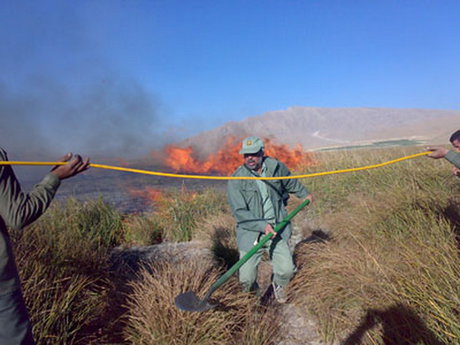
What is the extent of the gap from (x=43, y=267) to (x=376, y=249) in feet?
12.6

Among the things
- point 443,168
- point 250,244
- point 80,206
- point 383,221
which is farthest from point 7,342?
point 443,168

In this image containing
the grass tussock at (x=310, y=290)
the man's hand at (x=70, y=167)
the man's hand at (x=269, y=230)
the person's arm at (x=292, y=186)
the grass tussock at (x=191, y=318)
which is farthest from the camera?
the person's arm at (x=292, y=186)

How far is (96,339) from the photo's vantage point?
10.2ft

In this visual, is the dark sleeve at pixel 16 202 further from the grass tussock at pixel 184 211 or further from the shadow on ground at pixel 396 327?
the grass tussock at pixel 184 211

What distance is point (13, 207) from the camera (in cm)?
176

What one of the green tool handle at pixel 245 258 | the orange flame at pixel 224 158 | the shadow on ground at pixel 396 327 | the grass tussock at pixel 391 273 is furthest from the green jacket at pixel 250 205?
the orange flame at pixel 224 158

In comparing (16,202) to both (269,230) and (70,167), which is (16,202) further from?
(269,230)

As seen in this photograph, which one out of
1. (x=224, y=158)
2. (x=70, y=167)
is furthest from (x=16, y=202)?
(x=224, y=158)

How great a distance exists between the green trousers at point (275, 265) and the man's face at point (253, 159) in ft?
3.20

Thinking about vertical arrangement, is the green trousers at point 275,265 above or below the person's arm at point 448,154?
below

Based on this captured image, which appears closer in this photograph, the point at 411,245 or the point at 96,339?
the point at 96,339

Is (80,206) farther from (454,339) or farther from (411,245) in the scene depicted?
(454,339)

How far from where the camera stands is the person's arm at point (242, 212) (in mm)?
3952

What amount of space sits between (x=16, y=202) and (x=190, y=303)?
1.91 m
